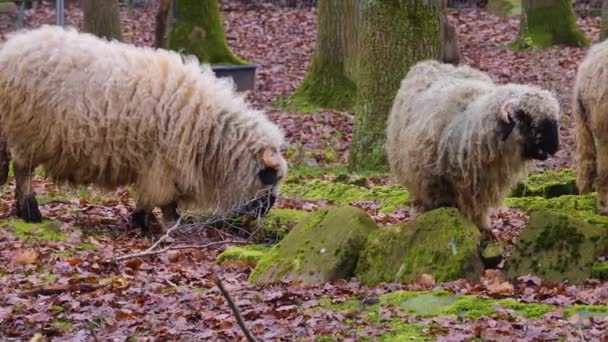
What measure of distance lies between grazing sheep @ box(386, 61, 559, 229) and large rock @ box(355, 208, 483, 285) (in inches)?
39.2

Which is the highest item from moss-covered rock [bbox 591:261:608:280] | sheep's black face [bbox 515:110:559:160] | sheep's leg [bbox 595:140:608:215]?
sheep's black face [bbox 515:110:559:160]

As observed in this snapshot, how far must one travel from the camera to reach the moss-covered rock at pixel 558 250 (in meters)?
8.95

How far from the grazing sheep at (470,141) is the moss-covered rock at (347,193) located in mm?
1987

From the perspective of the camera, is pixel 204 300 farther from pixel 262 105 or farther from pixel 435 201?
pixel 262 105

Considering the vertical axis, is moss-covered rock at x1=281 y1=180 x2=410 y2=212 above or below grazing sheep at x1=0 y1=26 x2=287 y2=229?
below

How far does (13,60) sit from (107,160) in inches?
56.4

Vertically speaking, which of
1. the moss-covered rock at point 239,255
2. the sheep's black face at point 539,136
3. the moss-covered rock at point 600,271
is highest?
the sheep's black face at point 539,136

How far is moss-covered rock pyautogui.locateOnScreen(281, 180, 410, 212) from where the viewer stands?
13.2 m

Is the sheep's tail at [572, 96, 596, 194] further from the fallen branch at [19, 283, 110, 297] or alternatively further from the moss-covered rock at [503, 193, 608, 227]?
the fallen branch at [19, 283, 110, 297]

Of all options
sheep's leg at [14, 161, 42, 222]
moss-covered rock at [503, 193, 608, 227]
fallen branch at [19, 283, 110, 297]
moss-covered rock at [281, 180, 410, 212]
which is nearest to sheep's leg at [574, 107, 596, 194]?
moss-covered rock at [503, 193, 608, 227]

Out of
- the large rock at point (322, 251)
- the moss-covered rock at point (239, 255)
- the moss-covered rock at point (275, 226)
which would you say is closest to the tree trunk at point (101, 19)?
the moss-covered rock at point (275, 226)

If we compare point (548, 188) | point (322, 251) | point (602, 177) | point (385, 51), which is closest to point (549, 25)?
point (385, 51)

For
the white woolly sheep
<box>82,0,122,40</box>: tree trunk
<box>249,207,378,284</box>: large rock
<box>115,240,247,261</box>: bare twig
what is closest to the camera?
<box>249,207,378,284</box>: large rock

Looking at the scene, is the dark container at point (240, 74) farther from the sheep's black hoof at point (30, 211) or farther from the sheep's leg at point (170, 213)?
the sheep's black hoof at point (30, 211)
